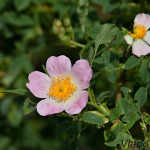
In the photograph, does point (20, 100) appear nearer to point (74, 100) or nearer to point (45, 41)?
point (45, 41)

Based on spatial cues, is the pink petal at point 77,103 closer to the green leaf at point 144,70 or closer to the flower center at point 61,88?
the flower center at point 61,88

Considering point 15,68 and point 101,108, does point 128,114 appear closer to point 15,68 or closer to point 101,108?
point 101,108

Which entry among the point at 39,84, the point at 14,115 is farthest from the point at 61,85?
the point at 14,115

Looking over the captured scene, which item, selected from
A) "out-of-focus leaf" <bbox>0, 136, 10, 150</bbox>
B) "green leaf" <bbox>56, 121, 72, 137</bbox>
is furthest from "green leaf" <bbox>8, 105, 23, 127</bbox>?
"green leaf" <bbox>56, 121, 72, 137</bbox>

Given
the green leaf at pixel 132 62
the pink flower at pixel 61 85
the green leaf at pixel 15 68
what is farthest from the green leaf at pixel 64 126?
the green leaf at pixel 15 68

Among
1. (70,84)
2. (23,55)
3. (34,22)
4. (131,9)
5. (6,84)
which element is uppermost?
(131,9)

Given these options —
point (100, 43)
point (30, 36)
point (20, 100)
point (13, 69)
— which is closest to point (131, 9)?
point (100, 43)
